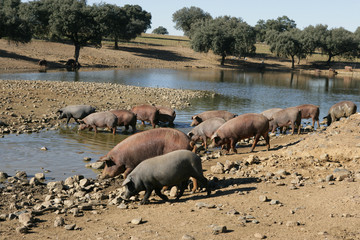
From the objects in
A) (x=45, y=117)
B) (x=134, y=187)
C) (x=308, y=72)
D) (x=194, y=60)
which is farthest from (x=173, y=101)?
(x=308, y=72)

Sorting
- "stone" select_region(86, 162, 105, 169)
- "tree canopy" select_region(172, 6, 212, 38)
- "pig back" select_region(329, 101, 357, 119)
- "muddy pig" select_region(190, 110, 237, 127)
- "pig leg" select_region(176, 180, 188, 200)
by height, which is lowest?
"stone" select_region(86, 162, 105, 169)

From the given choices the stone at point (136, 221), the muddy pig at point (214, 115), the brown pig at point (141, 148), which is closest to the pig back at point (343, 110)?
the muddy pig at point (214, 115)

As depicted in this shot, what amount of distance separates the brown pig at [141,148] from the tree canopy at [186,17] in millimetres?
114106

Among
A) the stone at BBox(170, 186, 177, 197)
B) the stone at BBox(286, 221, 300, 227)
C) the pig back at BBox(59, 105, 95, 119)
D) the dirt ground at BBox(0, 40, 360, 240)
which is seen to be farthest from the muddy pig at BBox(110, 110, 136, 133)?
the stone at BBox(286, 221, 300, 227)

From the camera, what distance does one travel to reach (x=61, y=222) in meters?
7.65

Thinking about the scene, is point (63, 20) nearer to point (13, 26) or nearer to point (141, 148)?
point (13, 26)

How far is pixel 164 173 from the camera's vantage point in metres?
8.76

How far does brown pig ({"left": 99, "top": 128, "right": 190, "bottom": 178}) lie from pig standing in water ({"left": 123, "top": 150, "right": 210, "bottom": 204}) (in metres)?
1.44

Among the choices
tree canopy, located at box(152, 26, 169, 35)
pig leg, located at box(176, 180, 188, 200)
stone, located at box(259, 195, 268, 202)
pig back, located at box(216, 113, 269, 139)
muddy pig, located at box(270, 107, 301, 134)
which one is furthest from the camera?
tree canopy, located at box(152, 26, 169, 35)

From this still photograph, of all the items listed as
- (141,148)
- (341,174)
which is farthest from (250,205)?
(141,148)

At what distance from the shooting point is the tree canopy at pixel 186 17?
400 feet

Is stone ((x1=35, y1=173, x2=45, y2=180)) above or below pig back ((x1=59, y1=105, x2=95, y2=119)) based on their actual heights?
below

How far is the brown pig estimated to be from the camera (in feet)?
34.6

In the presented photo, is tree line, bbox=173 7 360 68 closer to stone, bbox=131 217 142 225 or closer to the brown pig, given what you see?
the brown pig
